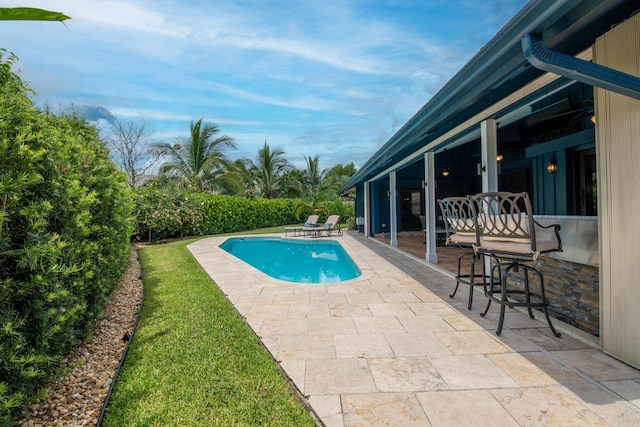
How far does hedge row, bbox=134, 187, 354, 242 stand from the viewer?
13055mm

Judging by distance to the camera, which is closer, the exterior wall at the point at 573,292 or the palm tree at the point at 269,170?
the exterior wall at the point at 573,292

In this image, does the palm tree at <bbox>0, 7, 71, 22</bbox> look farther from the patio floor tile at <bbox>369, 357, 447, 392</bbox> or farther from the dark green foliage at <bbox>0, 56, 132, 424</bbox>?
the patio floor tile at <bbox>369, 357, 447, 392</bbox>

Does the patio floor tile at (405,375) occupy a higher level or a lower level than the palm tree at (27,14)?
lower

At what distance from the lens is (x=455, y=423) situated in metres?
1.96

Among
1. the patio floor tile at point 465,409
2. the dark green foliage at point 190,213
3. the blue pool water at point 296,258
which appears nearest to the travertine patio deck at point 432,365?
the patio floor tile at point 465,409

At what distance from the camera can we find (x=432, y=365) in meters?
2.69

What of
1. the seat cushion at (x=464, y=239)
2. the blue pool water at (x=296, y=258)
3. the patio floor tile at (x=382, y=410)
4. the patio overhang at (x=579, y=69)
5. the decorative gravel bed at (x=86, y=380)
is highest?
the patio overhang at (x=579, y=69)

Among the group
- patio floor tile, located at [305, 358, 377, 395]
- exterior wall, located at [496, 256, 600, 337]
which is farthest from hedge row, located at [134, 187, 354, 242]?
exterior wall, located at [496, 256, 600, 337]

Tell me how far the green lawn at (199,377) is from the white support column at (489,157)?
398 cm

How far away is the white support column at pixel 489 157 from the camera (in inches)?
191

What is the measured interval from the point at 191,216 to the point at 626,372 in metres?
14.9

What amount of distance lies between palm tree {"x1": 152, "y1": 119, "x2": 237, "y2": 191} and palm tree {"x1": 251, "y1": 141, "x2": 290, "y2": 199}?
5.84 metres

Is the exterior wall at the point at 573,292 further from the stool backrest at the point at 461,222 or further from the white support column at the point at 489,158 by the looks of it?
the white support column at the point at 489,158

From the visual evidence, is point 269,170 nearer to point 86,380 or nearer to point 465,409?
point 86,380
